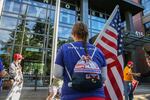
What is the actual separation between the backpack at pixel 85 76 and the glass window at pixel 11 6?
14730 millimetres

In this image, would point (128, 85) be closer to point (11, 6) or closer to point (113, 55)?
point (113, 55)

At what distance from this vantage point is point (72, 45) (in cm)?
221

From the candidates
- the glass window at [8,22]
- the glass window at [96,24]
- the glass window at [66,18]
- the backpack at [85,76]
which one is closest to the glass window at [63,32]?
the glass window at [66,18]

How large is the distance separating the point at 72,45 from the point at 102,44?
1.00 metres

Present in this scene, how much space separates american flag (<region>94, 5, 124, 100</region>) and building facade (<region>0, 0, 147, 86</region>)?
11.5 m

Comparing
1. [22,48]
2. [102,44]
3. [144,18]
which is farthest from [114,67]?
[144,18]

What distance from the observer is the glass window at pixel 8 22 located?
1504cm

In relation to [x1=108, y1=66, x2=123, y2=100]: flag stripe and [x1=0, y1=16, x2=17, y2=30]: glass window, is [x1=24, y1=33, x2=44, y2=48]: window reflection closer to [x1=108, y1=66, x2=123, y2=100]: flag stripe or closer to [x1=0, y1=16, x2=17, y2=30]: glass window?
[x1=0, y1=16, x2=17, y2=30]: glass window

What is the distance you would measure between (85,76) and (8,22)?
1450 centimetres

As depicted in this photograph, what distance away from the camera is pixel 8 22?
15312mm

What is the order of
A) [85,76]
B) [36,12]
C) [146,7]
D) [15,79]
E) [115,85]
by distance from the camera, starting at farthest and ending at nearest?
1. [146,7]
2. [36,12]
3. [15,79]
4. [115,85]
5. [85,76]

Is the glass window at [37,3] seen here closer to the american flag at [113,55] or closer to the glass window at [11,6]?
the glass window at [11,6]

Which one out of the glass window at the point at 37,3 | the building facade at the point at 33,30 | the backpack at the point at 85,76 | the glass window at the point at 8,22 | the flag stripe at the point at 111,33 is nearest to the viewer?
the backpack at the point at 85,76

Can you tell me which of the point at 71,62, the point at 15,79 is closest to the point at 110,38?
the point at 71,62
